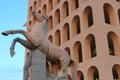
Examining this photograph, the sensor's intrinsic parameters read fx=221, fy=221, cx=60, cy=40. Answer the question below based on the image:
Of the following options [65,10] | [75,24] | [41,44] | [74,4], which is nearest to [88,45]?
[75,24]

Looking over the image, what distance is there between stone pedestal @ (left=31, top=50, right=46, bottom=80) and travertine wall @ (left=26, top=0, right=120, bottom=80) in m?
11.2

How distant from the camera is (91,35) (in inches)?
806

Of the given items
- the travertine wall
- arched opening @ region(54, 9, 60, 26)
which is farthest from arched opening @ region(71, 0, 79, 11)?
arched opening @ region(54, 9, 60, 26)

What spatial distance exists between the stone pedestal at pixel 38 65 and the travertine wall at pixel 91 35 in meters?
11.2

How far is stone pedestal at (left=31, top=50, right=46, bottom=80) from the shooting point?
288 inches

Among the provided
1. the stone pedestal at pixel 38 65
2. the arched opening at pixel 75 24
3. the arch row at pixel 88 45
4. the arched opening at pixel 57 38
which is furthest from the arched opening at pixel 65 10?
the stone pedestal at pixel 38 65

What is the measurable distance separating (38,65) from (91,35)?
13.7m

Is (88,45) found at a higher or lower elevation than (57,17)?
lower

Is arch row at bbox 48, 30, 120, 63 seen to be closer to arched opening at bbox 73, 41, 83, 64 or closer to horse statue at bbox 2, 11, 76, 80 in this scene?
arched opening at bbox 73, 41, 83, 64

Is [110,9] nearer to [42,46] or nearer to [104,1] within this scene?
[104,1]

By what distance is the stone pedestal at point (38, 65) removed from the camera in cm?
730

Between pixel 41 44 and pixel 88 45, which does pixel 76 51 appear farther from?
pixel 41 44

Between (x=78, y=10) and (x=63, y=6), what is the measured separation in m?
3.78

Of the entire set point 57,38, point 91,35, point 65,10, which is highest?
point 65,10
